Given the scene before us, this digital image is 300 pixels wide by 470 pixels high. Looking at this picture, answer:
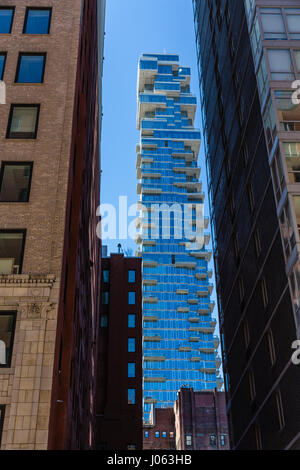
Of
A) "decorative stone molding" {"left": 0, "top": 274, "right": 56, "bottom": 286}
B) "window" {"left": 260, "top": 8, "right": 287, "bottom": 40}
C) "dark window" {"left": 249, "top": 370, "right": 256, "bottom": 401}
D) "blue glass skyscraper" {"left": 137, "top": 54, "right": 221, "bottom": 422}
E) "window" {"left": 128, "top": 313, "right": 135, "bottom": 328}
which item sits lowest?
"decorative stone molding" {"left": 0, "top": 274, "right": 56, "bottom": 286}

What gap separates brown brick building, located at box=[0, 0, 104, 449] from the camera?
24.0 m

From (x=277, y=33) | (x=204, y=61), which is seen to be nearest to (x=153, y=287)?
(x=204, y=61)

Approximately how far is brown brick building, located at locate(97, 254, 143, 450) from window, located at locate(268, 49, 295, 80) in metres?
52.0

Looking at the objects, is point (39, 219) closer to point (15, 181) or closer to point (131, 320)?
point (15, 181)

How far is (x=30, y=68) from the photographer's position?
111 feet

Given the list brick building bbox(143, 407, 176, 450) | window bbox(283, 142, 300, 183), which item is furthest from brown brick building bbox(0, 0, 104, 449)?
brick building bbox(143, 407, 176, 450)

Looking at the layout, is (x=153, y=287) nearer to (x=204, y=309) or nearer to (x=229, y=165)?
(x=204, y=309)

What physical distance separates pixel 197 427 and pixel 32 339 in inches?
3491

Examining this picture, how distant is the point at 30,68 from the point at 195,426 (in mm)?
86883

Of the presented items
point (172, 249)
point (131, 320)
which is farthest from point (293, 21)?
point (172, 249)

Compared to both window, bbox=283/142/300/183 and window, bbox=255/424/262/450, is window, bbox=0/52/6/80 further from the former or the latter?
window, bbox=255/424/262/450

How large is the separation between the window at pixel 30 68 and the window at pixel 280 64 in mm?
14665

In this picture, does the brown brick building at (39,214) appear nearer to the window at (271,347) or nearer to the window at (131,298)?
the window at (271,347)
